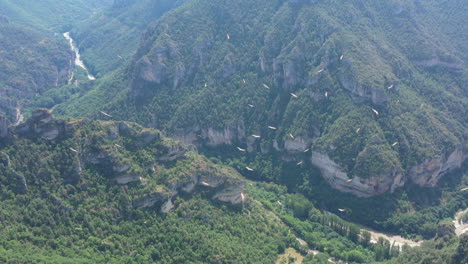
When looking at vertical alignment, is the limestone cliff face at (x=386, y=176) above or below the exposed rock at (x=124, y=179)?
below

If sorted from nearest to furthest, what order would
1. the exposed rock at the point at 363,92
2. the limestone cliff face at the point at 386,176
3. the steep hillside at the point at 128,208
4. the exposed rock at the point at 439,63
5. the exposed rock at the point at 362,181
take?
the steep hillside at the point at 128,208 → the exposed rock at the point at 362,181 → the limestone cliff face at the point at 386,176 → the exposed rock at the point at 363,92 → the exposed rock at the point at 439,63

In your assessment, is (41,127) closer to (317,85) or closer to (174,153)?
(174,153)

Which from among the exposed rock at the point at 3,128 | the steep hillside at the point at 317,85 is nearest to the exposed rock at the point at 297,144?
the steep hillside at the point at 317,85

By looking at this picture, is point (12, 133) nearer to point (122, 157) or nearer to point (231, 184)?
point (122, 157)

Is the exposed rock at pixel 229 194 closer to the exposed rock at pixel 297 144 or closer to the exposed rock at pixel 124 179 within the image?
the exposed rock at pixel 124 179

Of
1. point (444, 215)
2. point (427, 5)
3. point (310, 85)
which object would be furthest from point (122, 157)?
point (427, 5)

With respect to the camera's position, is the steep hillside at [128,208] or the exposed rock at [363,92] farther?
the exposed rock at [363,92]
